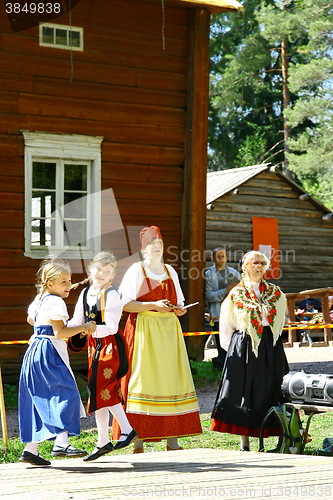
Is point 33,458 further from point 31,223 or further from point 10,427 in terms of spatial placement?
point 31,223

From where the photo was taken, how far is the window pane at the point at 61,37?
445 inches

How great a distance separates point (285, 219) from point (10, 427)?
1284cm

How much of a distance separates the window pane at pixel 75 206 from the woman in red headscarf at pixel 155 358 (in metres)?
4.42

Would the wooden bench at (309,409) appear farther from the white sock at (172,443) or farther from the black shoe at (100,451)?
the black shoe at (100,451)

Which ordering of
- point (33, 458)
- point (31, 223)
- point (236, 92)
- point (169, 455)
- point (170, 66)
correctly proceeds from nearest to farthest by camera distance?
point (33, 458), point (169, 455), point (31, 223), point (170, 66), point (236, 92)

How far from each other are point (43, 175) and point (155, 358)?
4886 mm

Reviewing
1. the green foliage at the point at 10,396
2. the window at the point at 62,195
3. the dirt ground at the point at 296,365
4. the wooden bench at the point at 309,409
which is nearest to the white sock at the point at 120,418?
the wooden bench at the point at 309,409

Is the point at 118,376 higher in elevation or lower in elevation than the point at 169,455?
higher

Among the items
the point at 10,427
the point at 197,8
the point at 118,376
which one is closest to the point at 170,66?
the point at 197,8

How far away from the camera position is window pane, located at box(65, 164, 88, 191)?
11.4 metres

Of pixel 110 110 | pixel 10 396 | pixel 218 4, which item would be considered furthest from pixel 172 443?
pixel 218 4

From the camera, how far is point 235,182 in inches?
804

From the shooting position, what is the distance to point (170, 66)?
12016 mm

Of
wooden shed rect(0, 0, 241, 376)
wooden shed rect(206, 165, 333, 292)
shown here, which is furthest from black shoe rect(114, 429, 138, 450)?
wooden shed rect(206, 165, 333, 292)
